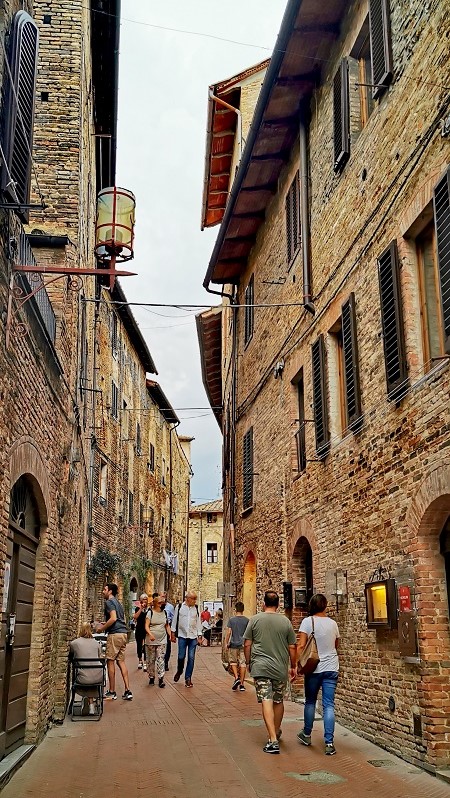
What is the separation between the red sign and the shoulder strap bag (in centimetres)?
102

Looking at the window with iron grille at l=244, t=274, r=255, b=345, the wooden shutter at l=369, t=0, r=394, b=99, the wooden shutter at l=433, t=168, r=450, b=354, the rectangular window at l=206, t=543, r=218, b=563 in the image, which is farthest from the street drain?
the rectangular window at l=206, t=543, r=218, b=563

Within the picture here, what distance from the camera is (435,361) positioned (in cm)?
705

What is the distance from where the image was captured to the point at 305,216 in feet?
38.5

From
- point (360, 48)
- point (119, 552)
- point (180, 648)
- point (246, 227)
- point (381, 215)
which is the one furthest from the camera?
point (119, 552)

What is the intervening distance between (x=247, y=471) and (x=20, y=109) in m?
11.3

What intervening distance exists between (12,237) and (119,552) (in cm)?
2251

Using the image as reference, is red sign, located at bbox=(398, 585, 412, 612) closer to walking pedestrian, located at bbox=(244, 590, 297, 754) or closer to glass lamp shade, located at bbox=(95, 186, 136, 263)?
walking pedestrian, located at bbox=(244, 590, 297, 754)

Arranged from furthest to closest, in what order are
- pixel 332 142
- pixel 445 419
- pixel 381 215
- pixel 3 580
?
pixel 332 142
pixel 381 215
pixel 445 419
pixel 3 580

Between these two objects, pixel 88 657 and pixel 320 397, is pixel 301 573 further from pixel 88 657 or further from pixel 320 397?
pixel 88 657

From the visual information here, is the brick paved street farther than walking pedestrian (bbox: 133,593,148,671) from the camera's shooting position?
No

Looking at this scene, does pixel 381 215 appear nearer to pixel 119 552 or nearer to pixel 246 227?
pixel 246 227

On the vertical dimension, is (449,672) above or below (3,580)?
below

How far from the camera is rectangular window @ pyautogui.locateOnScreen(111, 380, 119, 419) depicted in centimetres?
2644

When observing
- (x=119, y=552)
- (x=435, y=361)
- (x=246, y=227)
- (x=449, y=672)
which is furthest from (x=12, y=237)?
(x=119, y=552)
